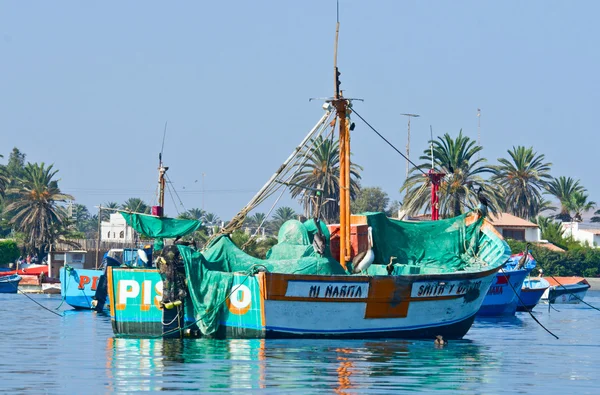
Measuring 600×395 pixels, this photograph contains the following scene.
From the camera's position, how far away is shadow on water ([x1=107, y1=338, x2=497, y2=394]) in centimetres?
2134

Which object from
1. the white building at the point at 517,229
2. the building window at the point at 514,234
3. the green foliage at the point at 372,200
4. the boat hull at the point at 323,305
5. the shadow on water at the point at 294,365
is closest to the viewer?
the shadow on water at the point at 294,365

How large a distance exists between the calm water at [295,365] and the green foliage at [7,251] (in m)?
58.4

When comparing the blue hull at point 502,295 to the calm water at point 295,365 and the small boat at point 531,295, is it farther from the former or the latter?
the calm water at point 295,365

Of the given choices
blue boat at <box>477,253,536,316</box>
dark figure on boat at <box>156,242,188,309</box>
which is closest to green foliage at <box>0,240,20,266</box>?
blue boat at <box>477,253,536,316</box>

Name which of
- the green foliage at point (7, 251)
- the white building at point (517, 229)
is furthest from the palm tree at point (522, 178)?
the green foliage at point (7, 251)

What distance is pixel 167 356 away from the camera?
2638 centimetres

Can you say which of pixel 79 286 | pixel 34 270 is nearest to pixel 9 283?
pixel 34 270

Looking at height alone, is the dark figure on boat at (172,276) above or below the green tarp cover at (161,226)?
below

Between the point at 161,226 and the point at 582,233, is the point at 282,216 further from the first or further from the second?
the point at 161,226

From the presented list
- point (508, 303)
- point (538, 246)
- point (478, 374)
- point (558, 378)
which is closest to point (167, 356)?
point (478, 374)

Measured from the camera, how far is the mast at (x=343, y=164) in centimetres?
3345

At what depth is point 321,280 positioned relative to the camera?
29844 millimetres

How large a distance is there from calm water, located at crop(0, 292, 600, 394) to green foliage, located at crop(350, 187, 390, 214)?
10521 centimetres

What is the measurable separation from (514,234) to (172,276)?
71.0 meters
